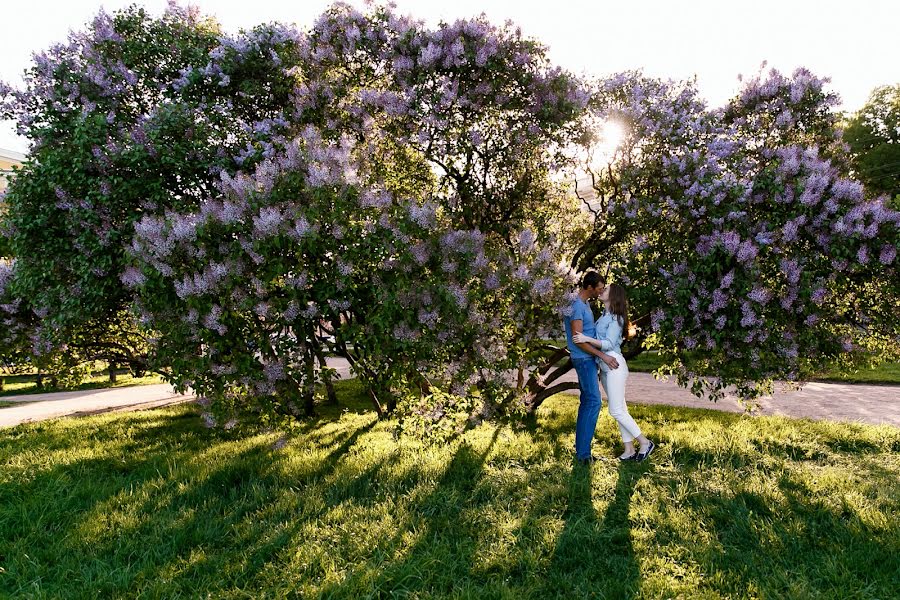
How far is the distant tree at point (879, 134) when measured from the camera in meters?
20.9

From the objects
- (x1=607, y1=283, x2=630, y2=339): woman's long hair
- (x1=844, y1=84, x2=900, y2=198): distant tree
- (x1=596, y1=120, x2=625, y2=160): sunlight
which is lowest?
(x1=607, y1=283, x2=630, y2=339): woman's long hair

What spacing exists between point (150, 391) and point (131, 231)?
10036mm

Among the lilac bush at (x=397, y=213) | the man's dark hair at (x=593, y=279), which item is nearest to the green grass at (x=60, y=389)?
the lilac bush at (x=397, y=213)

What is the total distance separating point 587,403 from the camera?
5.49 m

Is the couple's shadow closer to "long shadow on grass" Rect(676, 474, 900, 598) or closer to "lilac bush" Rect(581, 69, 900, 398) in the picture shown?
"long shadow on grass" Rect(676, 474, 900, 598)

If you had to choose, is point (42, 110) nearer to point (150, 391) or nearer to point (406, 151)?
point (406, 151)

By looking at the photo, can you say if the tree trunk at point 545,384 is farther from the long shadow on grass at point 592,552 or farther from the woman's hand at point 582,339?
the long shadow on grass at point 592,552

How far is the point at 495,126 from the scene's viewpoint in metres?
6.34

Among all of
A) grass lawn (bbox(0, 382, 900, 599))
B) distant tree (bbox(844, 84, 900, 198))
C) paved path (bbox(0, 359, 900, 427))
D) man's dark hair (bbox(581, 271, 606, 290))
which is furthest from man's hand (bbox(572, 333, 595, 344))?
distant tree (bbox(844, 84, 900, 198))

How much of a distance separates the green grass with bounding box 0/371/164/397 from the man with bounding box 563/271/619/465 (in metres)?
12.6

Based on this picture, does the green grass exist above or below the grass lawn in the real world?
above

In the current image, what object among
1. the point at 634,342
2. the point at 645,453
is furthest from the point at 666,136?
the point at 645,453

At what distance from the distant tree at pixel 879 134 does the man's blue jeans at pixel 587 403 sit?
22318mm

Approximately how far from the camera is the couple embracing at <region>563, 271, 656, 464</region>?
17.8 ft
